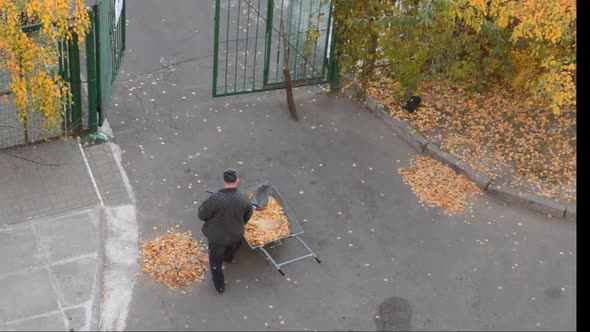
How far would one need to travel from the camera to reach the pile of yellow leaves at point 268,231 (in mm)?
9562

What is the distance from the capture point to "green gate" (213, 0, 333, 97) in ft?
40.0

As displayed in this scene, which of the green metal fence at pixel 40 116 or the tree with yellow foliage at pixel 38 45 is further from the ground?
the tree with yellow foliage at pixel 38 45

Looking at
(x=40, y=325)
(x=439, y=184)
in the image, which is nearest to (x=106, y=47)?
(x=40, y=325)

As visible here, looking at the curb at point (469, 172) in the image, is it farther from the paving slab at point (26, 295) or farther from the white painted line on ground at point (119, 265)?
the paving slab at point (26, 295)

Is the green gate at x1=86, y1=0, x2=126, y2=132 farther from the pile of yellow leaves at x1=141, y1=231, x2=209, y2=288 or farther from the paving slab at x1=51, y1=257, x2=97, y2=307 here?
the paving slab at x1=51, y1=257, x2=97, y2=307

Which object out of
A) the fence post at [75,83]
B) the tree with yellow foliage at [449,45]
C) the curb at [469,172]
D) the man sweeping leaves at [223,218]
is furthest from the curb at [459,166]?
the fence post at [75,83]

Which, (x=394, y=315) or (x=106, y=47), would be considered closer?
(x=394, y=315)

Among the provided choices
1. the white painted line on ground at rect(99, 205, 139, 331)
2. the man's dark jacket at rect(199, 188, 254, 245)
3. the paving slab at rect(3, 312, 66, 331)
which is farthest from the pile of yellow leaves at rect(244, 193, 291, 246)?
the paving slab at rect(3, 312, 66, 331)

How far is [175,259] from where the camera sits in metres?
9.56

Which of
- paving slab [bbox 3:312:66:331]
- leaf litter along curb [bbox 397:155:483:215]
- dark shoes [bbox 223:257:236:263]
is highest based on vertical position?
leaf litter along curb [bbox 397:155:483:215]

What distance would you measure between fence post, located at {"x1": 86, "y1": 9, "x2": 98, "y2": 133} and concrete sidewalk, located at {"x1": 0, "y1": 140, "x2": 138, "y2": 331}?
36 centimetres

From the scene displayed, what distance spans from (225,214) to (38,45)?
3.34 m

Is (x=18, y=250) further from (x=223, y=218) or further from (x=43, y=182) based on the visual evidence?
(x=223, y=218)

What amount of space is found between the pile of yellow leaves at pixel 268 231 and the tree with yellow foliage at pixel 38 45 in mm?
2808
